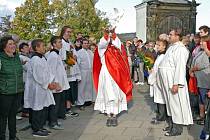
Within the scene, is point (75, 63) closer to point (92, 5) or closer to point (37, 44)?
point (37, 44)

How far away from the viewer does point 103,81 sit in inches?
320

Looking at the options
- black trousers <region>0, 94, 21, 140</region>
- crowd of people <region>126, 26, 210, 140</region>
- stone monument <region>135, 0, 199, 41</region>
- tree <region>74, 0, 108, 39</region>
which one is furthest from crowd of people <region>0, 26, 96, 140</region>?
tree <region>74, 0, 108, 39</region>

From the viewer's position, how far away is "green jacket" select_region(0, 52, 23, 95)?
20.0 ft

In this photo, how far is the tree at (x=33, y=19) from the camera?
34.2m

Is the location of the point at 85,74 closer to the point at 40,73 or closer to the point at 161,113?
the point at 161,113

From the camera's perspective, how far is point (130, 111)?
960 centimetres

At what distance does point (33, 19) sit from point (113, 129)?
28.4 meters

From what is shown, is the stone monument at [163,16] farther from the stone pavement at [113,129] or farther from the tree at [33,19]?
the stone pavement at [113,129]

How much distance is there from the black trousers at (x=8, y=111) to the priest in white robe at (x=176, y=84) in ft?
8.97

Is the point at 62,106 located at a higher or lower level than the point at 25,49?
lower

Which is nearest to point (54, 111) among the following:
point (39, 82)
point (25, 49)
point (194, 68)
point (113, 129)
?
point (39, 82)

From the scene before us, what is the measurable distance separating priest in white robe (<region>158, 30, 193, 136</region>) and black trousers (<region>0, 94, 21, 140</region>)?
274 cm

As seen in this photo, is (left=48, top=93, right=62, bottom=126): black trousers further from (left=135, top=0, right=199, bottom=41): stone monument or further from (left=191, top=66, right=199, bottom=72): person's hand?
(left=135, top=0, right=199, bottom=41): stone monument

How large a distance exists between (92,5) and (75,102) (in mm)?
21842
